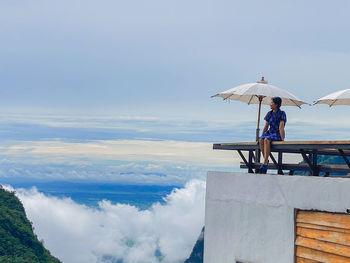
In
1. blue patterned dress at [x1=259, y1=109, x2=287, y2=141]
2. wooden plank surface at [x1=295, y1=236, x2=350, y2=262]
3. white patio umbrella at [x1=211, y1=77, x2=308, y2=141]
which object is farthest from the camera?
white patio umbrella at [x1=211, y1=77, x2=308, y2=141]

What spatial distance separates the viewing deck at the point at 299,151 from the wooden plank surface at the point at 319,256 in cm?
137

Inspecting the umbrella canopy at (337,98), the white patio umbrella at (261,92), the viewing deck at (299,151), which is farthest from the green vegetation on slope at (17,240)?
the viewing deck at (299,151)

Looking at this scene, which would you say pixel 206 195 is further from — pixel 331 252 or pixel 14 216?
pixel 14 216

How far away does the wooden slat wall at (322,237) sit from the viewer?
24.4 ft

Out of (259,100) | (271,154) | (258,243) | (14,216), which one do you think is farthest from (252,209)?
(14,216)

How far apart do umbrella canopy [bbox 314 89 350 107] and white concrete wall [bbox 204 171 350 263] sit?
9.64 ft

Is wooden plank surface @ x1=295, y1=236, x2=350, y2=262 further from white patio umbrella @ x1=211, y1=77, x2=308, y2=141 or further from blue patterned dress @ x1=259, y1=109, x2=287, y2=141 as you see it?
white patio umbrella @ x1=211, y1=77, x2=308, y2=141

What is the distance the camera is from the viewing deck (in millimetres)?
8367

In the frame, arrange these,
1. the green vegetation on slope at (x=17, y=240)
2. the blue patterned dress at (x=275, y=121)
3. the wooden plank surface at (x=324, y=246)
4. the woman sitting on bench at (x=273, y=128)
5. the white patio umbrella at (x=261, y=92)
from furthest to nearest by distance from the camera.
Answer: the green vegetation on slope at (x=17, y=240) → the white patio umbrella at (x=261, y=92) → the blue patterned dress at (x=275, y=121) → the woman sitting on bench at (x=273, y=128) → the wooden plank surface at (x=324, y=246)

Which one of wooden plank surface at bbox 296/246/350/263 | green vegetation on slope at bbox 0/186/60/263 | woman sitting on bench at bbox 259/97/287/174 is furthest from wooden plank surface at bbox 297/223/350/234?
green vegetation on slope at bbox 0/186/60/263

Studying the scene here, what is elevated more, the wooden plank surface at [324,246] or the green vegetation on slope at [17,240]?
the wooden plank surface at [324,246]

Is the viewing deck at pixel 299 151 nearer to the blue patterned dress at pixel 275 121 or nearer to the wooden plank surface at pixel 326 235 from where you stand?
the blue patterned dress at pixel 275 121

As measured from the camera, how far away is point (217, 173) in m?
9.38

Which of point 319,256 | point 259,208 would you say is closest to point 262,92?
point 259,208
